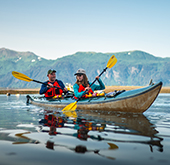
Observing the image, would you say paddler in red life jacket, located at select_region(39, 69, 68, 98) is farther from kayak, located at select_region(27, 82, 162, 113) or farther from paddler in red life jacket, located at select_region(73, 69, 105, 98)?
kayak, located at select_region(27, 82, 162, 113)

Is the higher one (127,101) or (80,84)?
(80,84)

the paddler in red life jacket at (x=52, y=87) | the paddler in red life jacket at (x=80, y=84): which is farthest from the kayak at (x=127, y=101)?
the paddler in red life jacket at (x=52, y=87)

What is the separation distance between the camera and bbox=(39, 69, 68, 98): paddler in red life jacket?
15258mm

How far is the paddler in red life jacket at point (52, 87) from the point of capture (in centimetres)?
1526

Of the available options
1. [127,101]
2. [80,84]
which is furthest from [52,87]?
[127,101]

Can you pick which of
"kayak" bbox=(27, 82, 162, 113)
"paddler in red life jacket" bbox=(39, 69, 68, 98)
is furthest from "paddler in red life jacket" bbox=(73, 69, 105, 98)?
"paddler in red life jacket" bbox=(39, 69, 68, 98)

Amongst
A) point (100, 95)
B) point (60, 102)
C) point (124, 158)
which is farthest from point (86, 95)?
point (124, 158)

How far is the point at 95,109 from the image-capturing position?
12.4m

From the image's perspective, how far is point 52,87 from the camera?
49.8 ft

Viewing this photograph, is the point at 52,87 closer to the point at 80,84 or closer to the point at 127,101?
the point at 80,84

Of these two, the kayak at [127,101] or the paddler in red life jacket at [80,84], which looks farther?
the paddler in red life jacket at [80,84]

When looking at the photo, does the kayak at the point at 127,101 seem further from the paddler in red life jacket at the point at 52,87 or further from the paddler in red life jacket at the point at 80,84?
the paddler in red life jacket at the point at 52,87

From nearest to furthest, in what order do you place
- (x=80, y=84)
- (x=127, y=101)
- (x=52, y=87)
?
(x=127, y=101) < (x=80, y=84) < (x=52, y=87)

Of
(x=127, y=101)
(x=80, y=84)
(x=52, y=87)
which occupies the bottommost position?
(x=127, y=101)
